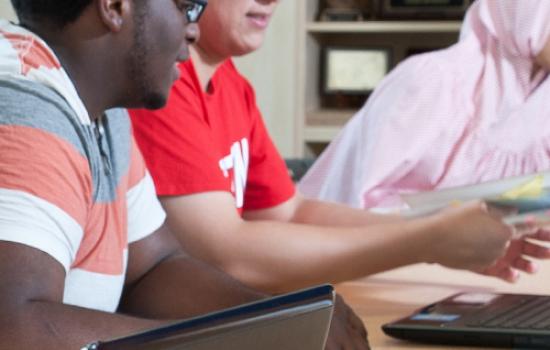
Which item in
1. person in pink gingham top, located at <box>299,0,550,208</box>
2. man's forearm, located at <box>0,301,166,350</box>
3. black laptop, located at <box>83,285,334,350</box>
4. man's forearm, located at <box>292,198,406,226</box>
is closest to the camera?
black laptop, located at <box>83,285,334,350</box>

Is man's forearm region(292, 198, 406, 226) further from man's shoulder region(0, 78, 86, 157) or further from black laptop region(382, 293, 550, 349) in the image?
man's shoulder region(0, 78, 86, 157)

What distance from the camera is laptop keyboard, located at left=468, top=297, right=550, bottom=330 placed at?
1182 millimetres

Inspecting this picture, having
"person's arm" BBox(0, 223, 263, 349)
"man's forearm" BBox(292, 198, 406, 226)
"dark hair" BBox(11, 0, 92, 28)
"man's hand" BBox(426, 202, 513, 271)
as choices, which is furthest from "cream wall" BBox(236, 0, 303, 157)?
"person's arm" BBox(0, 223, 263, 349)

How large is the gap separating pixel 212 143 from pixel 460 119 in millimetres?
976

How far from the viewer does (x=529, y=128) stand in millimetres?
2375

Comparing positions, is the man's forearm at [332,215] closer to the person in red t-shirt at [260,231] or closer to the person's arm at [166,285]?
the person in red t-shirt at [260,231]

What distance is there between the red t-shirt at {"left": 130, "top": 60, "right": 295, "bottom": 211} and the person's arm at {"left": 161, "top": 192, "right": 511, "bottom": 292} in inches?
1.4

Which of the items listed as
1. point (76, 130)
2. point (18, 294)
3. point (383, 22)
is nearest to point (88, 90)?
point (76, 130)

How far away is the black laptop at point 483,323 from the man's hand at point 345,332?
96mm

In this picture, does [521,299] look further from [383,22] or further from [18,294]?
[383,22]

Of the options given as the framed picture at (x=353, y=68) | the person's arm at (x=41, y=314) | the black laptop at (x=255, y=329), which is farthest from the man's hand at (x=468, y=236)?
the framed picture at (x=353, y=68)

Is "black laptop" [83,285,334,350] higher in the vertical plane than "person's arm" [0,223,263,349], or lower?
higher

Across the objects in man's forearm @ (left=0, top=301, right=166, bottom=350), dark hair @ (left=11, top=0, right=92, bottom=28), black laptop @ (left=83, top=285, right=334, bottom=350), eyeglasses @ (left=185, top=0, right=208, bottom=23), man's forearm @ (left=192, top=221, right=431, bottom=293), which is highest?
dark hair @ (left=11, top=0, right=92, bottom=28)

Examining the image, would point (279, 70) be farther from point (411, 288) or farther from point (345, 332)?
point (345, 332)
